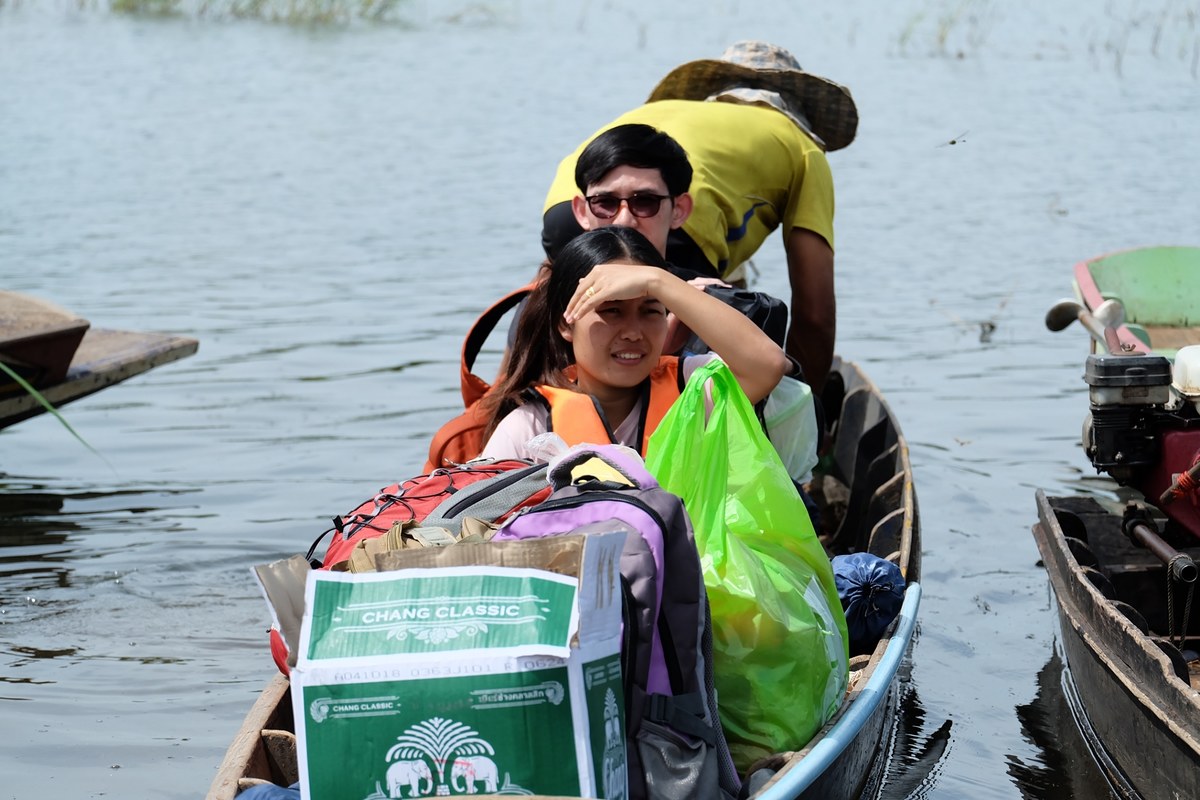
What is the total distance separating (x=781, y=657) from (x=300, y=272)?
404 inches

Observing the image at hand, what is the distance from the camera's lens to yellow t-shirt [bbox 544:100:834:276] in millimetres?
5504

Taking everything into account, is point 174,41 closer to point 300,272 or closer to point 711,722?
point 300,272

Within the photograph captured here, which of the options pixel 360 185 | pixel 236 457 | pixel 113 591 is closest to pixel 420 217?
pixel 360 185

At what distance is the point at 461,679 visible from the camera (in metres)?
2.52

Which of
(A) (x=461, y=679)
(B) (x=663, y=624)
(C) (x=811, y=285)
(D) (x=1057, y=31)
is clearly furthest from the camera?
(D) (x=1057, y=31)

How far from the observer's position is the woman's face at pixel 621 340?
382 centimetres

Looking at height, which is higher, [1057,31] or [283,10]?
[283,10]

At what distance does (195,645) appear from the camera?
586 cm

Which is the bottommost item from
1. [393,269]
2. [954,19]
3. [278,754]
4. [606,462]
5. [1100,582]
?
[393,269]

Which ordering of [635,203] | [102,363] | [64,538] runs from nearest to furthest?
[635,203]
[64,538]
[102,363]

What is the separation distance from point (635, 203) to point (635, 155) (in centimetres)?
14

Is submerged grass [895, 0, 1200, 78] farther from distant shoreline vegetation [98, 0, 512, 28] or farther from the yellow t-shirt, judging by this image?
the yellow t-shirt

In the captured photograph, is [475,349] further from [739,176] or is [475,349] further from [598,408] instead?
[739,176]

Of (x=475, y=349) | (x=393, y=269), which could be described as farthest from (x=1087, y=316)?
(x=393, y=269)
